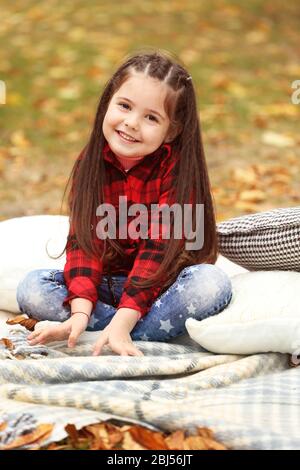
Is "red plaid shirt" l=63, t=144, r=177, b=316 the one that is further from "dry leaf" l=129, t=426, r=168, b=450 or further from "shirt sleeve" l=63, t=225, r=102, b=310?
"dry leaf" l=129, t=426, r=168, b=450

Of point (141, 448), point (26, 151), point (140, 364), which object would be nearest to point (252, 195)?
point (26, 151)

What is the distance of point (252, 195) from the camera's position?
15.4 ft

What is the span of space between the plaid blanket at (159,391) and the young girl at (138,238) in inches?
4.9

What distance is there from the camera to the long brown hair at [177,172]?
100 inches

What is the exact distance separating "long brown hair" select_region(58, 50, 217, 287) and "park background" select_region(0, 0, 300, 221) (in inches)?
60.1

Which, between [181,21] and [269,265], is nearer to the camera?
[269,265]

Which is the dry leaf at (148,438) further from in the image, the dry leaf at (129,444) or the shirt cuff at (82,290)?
the shirt cuff at (82,290)

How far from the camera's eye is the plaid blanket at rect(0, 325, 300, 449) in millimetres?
1939

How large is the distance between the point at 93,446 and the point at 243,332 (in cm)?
61

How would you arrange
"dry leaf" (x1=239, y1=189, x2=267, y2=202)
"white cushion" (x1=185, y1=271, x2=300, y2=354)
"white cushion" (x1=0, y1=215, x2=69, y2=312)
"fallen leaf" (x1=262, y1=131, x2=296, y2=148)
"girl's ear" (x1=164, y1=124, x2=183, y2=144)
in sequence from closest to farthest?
1. "white cushion" (x1=185, y1=271, x2=300, y2=354)
2. "girl's ear" (x1=164, y1=124, x2=183, y2=144)
3. "white cushion" (x1=0, y1=215, x2=69, y2=312)
4. "dry leaf" (x1=239, y1=189, x2=267, y2=202)
5. "fallen leaf" (x1=262, y1=131, x2=296, y2=148)

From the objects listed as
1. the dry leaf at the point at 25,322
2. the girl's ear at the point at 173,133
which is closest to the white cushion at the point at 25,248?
the dry leaf at the point at 25,322

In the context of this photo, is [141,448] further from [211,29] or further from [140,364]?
[211,29]

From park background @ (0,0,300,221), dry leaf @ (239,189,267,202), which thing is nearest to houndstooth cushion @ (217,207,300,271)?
park background @ (0,0,300,221)

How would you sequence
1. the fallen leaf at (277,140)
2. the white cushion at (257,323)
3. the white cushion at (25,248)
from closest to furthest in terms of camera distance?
1. the white cushion at (257,323)
2. the white cushion at (25,248)
3. the fallen leaf at (277,140)
